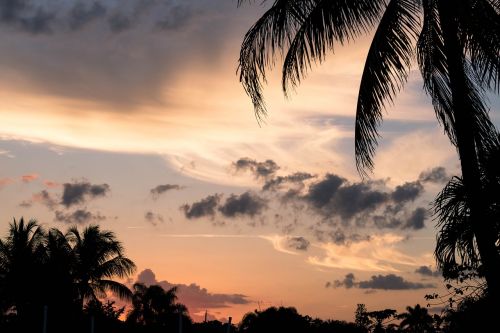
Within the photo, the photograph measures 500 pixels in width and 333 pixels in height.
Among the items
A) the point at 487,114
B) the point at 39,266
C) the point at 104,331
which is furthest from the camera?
the point at 39,266

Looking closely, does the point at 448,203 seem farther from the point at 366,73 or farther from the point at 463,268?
the point at 366,73

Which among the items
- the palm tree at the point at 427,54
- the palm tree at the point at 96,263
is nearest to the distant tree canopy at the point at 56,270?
the palm tree at the point at 96,263

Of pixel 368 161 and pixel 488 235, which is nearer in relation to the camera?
pixel 488 235

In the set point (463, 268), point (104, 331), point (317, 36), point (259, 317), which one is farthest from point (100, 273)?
point (317, 36)

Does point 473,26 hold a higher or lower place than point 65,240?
lower

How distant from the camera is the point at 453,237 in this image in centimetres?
1716

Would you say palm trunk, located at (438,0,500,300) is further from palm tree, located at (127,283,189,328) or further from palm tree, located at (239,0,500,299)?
palm tree, located at (127,283,189,328)

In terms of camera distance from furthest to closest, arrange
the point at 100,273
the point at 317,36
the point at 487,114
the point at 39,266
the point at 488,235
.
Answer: the point at 100,273 → the point at 39,266 → the point at 317,36 → the point at 487,114 → the point at 488,235

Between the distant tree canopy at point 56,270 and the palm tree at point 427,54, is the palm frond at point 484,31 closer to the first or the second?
the palm tree at point 427,54

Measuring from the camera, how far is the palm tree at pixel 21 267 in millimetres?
44031

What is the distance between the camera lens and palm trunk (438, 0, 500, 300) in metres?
9.93

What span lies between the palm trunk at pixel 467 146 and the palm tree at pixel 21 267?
35877 mm

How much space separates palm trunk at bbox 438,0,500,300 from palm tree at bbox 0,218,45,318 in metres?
35.9

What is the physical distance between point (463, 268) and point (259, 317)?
113ft
